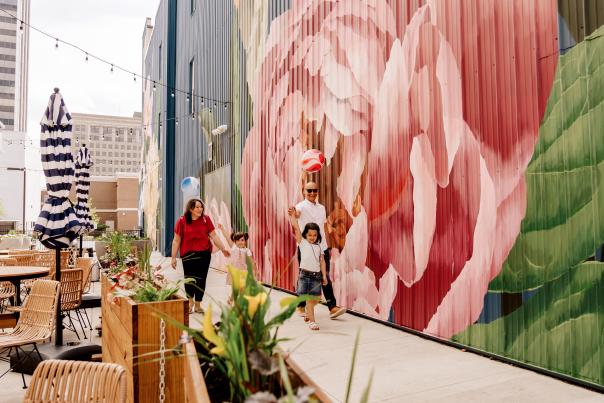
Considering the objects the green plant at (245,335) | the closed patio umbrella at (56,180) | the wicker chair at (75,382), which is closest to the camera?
the green plant at (245,335)

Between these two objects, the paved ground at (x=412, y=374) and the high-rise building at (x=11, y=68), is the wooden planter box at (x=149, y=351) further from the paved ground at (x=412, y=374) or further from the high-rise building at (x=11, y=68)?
the high-rise building at (x=11, y=68)

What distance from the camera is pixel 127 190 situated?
53594 millimetres

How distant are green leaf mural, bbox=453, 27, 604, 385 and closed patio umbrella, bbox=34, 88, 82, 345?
510 centimetres

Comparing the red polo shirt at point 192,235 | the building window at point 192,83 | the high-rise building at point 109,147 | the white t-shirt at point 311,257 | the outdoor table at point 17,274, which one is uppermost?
the high-rise building at point 109,147

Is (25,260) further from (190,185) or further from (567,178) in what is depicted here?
(567,178)

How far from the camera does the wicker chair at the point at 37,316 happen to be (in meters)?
4.50

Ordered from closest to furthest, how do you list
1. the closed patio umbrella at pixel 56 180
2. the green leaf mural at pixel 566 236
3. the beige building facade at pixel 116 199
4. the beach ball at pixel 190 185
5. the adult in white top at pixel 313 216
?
the green leaf mural at pixel 566 236 < the closed patio umbrella at pixel 56 180 < the adult in white top at pixel 313 216 < the beach ball at pixel 190 185 < the beige building facade at pixel 116 199

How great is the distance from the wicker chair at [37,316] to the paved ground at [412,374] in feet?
1.43

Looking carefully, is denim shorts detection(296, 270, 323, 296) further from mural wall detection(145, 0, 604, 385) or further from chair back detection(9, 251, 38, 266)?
chair back detection(9, 251, 38, 266)

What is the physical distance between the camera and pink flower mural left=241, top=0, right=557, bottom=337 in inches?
166

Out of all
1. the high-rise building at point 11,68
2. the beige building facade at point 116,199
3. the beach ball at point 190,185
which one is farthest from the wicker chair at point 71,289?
the high-rise building at point 11,68

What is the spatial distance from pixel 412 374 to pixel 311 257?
85.8 inches

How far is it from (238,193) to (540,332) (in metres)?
8.57

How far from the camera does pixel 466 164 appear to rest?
469 centimetres
